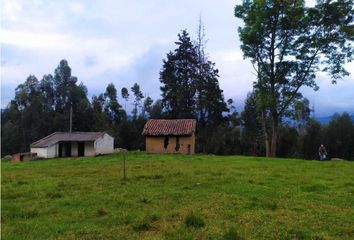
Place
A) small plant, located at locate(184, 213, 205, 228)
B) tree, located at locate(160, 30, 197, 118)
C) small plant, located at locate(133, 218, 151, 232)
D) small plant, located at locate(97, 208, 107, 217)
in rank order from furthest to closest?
tree, located at locate(160, 30, 197, 118)
small plant, located at locate(97, 208, 107, 217)
small plant, located at locate(184, 213, 205, 228)
small plant, located at locate(133, 218, 151, 232)

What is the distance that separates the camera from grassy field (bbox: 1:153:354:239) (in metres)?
9.38

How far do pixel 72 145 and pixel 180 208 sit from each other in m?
44.6

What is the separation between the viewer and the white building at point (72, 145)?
50.9 metres

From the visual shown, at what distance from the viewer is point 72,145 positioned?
54.6 m

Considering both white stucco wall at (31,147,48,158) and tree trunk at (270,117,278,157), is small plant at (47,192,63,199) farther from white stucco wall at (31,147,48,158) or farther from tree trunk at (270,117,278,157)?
white stucco wall at (31,147,48,158)

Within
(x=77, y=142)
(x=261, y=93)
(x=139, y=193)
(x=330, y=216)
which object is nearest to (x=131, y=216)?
(x=139, y=193)

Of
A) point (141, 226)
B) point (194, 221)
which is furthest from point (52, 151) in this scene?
point (194, 221)

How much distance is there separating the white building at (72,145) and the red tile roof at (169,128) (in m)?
7.46

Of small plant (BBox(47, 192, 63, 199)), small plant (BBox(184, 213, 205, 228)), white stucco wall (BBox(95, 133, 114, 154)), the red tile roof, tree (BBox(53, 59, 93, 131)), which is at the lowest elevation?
small plant (BBox(184, 213, 205, 228))

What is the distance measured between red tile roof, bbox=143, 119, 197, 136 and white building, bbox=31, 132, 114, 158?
24.5 ft

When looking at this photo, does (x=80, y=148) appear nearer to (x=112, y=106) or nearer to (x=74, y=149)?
(x=74, y=149)

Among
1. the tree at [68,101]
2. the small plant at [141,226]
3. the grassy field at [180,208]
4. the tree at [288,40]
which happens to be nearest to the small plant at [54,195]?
the grassy field at [180,208]

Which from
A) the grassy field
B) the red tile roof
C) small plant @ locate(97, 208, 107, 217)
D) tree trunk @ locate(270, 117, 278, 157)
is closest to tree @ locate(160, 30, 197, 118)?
the red tile roof

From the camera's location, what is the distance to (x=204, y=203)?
41.8 ft
